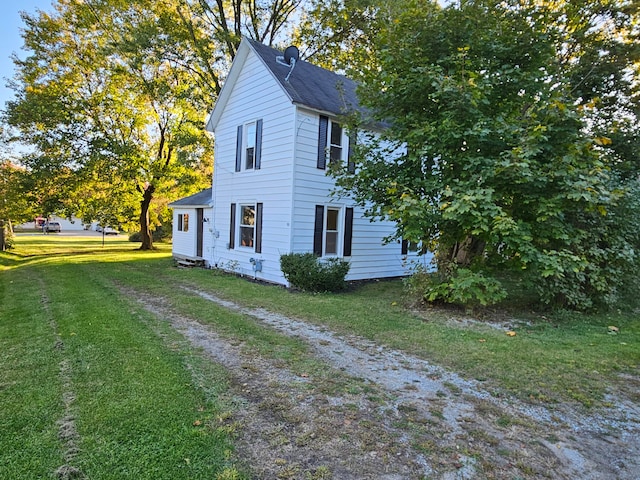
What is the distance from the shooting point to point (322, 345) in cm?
513

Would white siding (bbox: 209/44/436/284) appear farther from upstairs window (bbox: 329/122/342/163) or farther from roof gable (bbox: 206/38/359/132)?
upstairs window (bbox: 329/122/342/163)

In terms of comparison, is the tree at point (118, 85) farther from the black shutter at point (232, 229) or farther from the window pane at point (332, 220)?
the window pane at point (332, 220)

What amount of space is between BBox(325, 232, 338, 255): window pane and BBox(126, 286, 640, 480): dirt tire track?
662cm

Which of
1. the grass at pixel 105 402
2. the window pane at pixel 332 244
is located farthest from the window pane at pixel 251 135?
the grass at pixel 105 402

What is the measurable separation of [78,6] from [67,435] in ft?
68.3

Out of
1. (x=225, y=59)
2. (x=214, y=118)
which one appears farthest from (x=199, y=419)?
(x=225, y=59)

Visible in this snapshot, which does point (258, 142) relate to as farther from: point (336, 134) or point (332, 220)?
point (332, 220)

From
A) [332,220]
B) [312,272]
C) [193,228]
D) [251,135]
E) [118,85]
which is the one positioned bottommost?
[312,272]

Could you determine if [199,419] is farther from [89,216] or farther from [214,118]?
[89,216]

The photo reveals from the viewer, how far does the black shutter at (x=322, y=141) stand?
1028cm

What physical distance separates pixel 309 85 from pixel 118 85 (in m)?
12.7

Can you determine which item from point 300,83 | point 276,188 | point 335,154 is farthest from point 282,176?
point 300,83

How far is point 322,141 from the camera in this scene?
1034cm

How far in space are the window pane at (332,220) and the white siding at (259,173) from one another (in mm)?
1454
